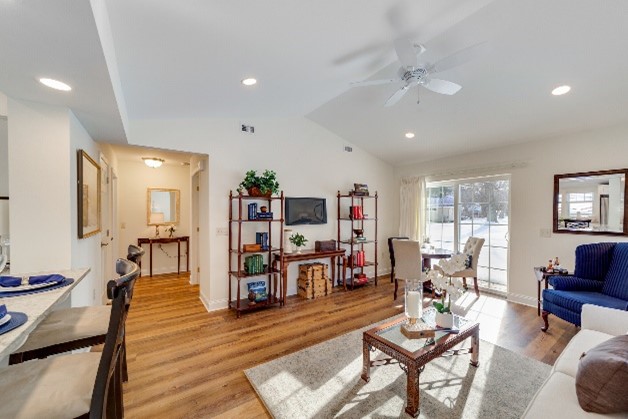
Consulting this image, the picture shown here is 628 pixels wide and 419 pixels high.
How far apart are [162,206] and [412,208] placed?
5.20 metres

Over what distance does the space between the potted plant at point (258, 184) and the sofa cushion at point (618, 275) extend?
395 centimetres

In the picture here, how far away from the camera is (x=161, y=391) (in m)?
2.10

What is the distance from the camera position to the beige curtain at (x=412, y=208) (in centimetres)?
539

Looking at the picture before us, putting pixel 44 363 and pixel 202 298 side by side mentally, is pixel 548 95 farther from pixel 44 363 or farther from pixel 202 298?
pixel 202 298

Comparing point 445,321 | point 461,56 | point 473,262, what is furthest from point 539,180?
point 445,321

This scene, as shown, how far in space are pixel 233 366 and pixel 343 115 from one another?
3582 millimetres

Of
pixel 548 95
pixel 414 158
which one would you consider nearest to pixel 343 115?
pixel 414 158

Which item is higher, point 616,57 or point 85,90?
point 616,57

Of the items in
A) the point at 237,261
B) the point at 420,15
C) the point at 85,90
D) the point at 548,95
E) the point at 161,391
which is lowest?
the point at 161,391

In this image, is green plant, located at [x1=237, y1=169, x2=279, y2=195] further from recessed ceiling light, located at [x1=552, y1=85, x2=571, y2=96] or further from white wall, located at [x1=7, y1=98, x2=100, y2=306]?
recessed ceiling light, located at [x1=552, y1=85, x2=571, y2=96]

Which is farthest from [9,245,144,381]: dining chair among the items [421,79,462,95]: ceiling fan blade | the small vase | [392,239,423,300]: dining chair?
[392,239,423,300]: dining chair

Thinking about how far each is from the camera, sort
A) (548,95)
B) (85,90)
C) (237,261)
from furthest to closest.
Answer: (237,261)
(548,95)
(85,90)

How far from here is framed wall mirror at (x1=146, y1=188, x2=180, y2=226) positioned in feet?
18.6

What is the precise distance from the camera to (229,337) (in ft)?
9.79
